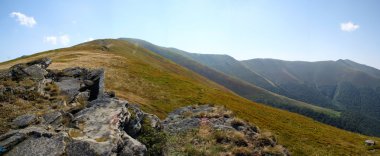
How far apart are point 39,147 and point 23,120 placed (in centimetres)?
352

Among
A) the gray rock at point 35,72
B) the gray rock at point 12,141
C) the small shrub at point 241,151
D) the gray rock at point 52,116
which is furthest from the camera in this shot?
the gray rock at point 35,72

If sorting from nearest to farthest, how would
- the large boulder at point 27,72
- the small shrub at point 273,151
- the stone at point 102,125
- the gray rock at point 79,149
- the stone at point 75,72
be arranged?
the gray rock at point 79,149 → the stone at point 102,125 → the small shrub at point 273,151 → the large boulder at point 27,72 → the stone at point 75,72

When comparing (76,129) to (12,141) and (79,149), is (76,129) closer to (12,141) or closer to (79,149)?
(79,149)

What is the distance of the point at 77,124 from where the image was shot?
18641mm

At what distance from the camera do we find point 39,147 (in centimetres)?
1603

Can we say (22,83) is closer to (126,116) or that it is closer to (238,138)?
(126,116)

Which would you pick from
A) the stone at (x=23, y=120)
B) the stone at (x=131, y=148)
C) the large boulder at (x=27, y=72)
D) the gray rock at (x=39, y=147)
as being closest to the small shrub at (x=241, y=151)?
the stone at (x=131, y=148)

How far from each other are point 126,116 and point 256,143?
11.7 metres

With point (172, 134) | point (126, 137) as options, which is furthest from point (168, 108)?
point (126, 137)

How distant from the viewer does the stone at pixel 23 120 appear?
718 inches

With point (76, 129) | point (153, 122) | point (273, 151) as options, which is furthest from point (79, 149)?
point (273, 151)

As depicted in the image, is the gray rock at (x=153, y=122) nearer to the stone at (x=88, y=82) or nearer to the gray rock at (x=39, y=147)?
the stone at (x=88, y=82)

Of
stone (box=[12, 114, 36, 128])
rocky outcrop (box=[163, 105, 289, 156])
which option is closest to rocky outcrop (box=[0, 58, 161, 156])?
stone (box=[12, 114, 36, 128])

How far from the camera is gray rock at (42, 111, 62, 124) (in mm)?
18938
